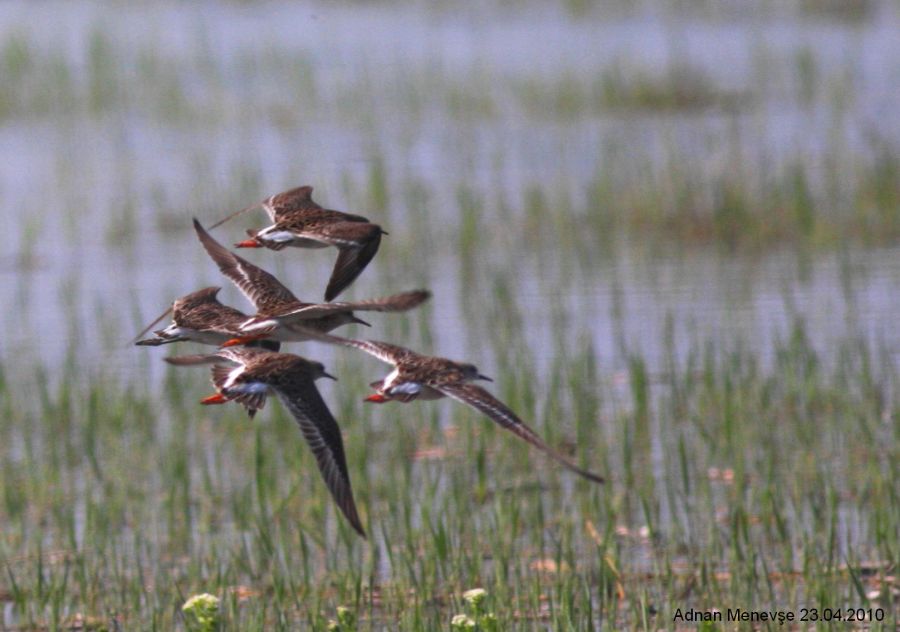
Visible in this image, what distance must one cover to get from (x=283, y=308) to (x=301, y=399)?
0.30 m

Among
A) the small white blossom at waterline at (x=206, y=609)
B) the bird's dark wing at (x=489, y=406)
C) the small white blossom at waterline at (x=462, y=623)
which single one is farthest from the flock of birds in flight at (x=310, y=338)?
the small white blossom at waterline at (x=462, y=623)

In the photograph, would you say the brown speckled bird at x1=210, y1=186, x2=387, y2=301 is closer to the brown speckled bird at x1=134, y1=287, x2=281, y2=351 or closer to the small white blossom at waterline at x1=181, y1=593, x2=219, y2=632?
the brown speckled bird at x1=134, y1=287, x2=281, y2=351

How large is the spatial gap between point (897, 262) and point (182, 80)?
29.7 ft

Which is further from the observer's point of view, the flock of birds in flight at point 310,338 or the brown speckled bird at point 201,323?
the brown speckled bird at point 201,323

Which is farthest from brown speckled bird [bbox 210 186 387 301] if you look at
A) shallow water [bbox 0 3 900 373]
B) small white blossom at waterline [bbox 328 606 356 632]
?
shallow water [bbox 0 3 900 373]

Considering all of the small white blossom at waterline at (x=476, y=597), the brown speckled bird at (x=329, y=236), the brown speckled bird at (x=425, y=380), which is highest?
the brown speckled bird at (x=329, y=236)

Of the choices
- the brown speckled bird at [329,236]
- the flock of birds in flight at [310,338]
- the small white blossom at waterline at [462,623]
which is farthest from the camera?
the small white blossom at waterline at [462,623]

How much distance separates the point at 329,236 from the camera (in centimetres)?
464

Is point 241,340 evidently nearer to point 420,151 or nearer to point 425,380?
point 425,380

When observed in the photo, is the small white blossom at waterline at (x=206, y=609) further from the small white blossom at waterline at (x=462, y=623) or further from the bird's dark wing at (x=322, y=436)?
the bird's dark wing at (x=322, y=436)

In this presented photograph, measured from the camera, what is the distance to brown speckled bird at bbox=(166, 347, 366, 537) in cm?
422

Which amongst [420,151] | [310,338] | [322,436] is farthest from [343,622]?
[420,151]

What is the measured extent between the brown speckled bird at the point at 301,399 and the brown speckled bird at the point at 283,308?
0.08m

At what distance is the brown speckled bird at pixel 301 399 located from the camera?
4.22m
